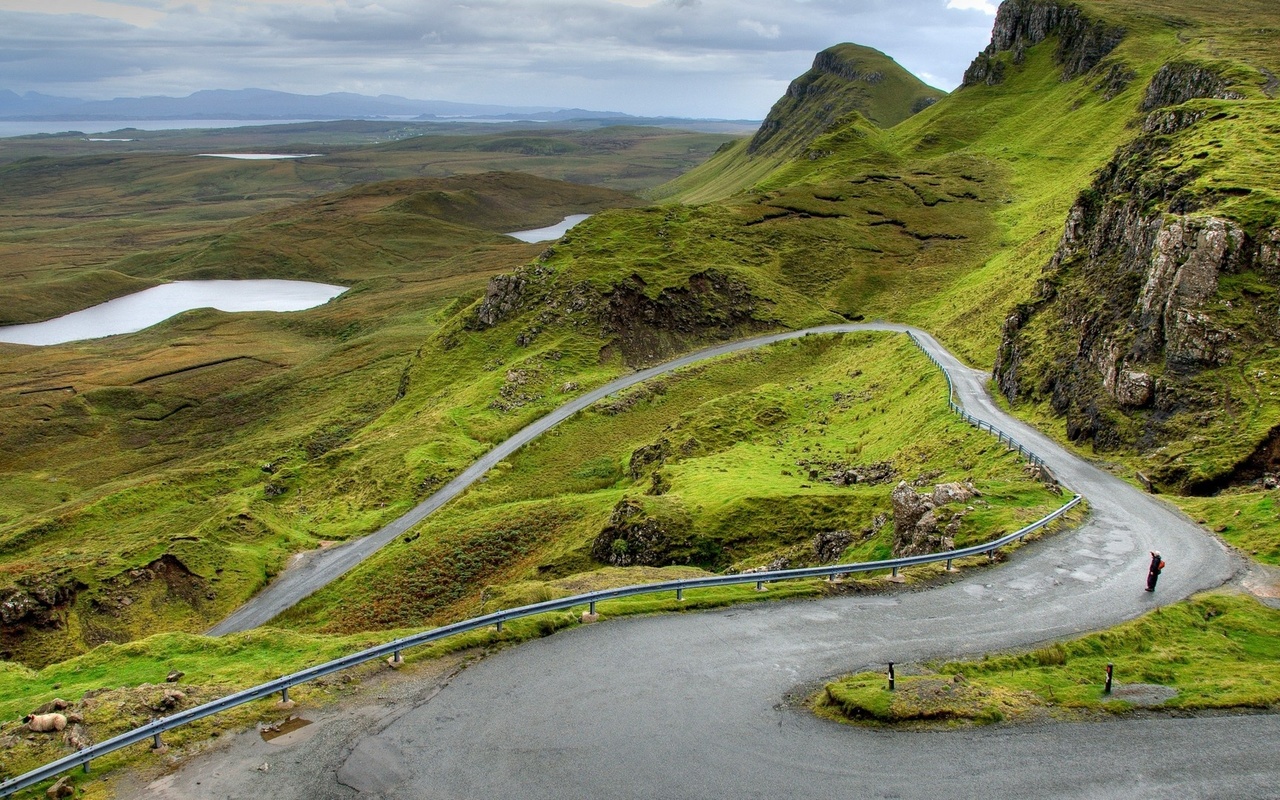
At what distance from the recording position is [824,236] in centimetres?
11725

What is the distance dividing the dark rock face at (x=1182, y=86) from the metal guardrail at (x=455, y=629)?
88323 millimetres

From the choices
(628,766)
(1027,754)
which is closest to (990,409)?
(1027,754)

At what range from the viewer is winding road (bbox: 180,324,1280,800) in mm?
17094

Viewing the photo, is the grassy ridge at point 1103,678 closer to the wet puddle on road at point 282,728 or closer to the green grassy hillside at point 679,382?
the green grassy hillside at point 679,382

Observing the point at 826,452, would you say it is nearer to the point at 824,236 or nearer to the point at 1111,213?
the point at 1111,213

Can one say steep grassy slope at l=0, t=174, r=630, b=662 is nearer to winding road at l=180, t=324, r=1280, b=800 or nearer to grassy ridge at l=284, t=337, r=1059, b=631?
grassy ridge at l=284, t=337, r=1059, b=631

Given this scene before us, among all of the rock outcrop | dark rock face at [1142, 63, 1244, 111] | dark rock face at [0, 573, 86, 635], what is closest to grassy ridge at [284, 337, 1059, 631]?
the rock outcrop

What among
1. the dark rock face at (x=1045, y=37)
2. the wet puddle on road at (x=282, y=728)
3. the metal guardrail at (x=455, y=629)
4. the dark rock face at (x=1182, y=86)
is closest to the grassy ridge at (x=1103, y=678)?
the metal guardrail at (x=455, y=629)

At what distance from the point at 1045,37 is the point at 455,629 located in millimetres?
203706

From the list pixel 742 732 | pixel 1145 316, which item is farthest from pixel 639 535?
pixel 1145 316

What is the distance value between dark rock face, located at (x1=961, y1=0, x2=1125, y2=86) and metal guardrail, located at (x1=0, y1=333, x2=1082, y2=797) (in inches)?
6327

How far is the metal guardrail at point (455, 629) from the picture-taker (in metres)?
17.1

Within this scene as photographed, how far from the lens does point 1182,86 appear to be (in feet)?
352

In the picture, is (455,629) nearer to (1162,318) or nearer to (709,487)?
(709,487)
